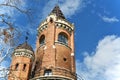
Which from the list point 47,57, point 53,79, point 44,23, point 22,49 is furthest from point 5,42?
point 44,23

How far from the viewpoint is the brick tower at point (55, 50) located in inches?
1102

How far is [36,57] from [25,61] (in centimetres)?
204

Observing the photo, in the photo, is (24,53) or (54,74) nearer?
(54,74)

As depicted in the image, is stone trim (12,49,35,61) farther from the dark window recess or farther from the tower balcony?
the dark window recess

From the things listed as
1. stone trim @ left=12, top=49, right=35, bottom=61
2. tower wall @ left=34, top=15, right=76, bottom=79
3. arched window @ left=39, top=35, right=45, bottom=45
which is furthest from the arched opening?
arched window @ left=39, top=35, right=45, bottom=45

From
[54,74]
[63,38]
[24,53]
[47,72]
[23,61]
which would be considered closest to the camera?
[54,74]

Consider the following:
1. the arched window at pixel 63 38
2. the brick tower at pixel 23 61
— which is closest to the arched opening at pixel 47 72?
the brick tower at pixel 23 61

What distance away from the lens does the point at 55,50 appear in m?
29.8

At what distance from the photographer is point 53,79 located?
26.9 meters

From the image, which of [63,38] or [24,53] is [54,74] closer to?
[24,53]

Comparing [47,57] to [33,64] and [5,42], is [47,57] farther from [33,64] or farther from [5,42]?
[5,42]

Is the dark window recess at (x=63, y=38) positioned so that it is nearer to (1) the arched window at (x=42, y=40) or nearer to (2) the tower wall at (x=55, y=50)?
(2) the tower wall at (x=55, y=50)

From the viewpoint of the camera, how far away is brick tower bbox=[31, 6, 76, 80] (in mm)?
28000

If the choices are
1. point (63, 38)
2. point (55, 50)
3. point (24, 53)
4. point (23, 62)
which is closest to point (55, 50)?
point (55, 50)
